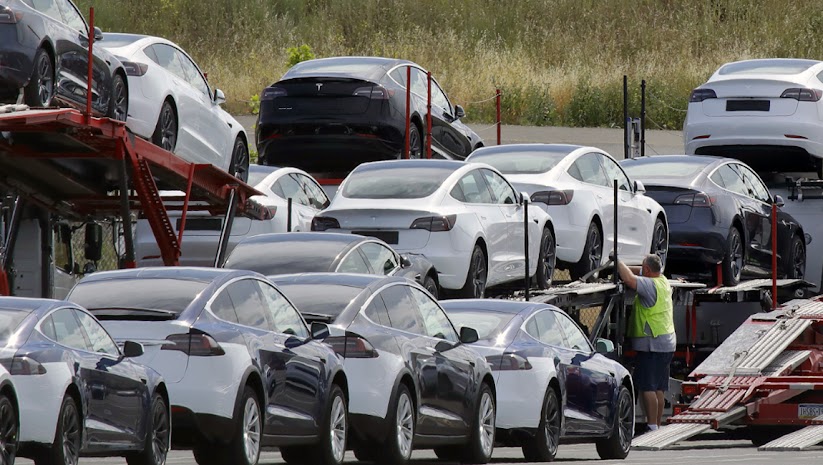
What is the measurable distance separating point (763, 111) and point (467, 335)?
1144 cm

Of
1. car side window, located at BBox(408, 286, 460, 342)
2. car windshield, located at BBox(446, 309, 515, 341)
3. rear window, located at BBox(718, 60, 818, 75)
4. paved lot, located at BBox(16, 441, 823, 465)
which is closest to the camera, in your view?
car side window, located at BBox(408, 286, 460, 342)

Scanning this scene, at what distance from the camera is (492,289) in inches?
806

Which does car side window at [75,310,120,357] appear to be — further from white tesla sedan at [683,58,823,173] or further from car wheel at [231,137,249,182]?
white tesla sedan at [683,58,823,173]

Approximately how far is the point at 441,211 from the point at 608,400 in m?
2.78

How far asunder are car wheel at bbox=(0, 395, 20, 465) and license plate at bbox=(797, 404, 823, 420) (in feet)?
35.4

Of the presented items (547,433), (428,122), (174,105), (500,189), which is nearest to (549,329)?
(547,433)

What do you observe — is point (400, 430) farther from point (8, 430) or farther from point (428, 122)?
point (428, 122)

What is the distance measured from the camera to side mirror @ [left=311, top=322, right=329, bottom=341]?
508 inches

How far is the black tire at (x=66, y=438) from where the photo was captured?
10.6 metres

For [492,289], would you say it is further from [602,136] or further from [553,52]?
[553,52]

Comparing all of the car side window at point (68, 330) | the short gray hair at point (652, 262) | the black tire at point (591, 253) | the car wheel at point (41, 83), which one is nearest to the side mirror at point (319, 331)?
the car side window at point (68, 330)

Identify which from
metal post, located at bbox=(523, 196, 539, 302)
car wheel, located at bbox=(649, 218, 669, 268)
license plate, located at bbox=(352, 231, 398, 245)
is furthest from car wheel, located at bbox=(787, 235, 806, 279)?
license plate, located at bbox=(352, 231, 398, 245)

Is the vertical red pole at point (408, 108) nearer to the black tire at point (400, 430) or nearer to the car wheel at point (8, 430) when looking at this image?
the black tire at point (400, 430)

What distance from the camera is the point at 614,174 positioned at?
22109 millimetres
